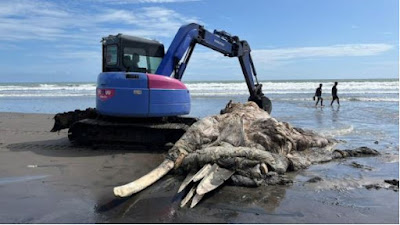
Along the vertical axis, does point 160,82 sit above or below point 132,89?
above

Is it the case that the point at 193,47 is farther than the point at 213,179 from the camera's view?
Yes

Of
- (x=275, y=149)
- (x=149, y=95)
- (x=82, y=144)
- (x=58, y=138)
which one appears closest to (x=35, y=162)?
(x=82, y=144)

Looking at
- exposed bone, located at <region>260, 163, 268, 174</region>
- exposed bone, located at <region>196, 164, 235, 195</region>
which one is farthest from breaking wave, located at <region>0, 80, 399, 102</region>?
exposed bone, located at <region>196, 164, 235, 195</region>

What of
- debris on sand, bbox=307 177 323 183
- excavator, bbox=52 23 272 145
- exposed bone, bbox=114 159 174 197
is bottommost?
debris on sand, bbox=307 177 323 183

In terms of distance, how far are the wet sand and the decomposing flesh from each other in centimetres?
19

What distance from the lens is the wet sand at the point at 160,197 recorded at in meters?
4.86

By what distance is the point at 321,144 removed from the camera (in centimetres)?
918

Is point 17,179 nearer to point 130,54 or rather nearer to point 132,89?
point 132,89

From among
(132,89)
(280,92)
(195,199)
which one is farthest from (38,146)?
(280,92)

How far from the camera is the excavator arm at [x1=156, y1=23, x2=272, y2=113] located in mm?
9961

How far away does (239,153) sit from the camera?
6.54 meters

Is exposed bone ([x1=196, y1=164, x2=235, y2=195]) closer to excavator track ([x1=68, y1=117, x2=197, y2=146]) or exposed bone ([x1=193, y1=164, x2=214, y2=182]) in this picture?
exposed bone ([x1=193, y1=164, x2=214, y2=182])

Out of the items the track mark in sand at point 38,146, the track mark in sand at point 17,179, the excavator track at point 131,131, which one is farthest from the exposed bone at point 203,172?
the track mark in sand at point 38,146

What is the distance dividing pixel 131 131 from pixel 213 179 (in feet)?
12.7
